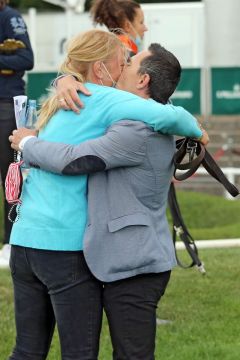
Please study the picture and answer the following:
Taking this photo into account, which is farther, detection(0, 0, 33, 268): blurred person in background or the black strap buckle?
detection(0, 0, 33, 268): blurred person in background

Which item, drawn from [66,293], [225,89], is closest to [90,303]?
[66,293]

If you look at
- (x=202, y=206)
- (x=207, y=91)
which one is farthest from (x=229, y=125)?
(x=202, y=206)

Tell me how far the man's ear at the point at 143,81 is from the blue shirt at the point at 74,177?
7.2 inches

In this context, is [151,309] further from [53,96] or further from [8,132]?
[8,132]

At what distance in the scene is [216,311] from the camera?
655 centimetres

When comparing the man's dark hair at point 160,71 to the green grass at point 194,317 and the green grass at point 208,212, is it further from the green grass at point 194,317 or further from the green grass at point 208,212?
the green grass at point 208,212

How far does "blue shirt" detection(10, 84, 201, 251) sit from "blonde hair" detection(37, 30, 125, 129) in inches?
3.5

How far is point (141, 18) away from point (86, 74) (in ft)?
7.45

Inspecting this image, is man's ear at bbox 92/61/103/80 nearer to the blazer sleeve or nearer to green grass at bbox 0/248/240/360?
the blazer sleeve

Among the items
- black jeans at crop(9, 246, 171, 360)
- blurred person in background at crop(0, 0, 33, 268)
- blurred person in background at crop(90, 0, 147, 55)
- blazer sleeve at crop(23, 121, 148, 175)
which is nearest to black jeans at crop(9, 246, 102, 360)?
black jeans at crop(9, 246, 171, 360)

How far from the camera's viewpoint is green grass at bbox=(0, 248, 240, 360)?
5.59 m

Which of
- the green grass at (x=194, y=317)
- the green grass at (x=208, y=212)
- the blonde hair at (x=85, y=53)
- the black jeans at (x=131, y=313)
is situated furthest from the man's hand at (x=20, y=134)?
the green grass at (x=208, y=212)

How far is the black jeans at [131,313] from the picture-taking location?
3.96 m

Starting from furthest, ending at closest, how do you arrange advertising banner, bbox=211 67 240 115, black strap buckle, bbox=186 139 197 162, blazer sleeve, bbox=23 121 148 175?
advertising banner, bbox=211 67 240 115, black strap buckle, bbox=186 139 197 162, blazer sleeve, bbox=23 121 148 175
